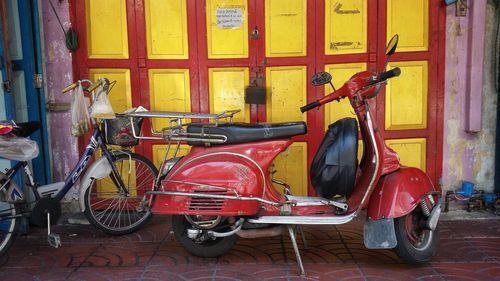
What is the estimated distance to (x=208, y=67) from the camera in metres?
5.26

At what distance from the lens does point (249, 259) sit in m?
4.20

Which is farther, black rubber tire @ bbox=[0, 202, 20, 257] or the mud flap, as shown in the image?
black rubber tire @ bbox=[0, 202, 20, 257]

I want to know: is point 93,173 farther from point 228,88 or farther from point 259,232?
point 259,232

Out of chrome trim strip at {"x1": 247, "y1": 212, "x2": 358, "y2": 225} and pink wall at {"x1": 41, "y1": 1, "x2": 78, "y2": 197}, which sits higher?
pink wall at {"x1": 41, "y1": 1, "x2": 78, "y2": 197}

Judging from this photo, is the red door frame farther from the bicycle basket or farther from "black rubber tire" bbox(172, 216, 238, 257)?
the bicycle basket

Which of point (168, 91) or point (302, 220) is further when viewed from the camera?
point (168, 91)

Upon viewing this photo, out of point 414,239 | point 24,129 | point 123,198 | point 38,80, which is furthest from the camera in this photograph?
point 38,80

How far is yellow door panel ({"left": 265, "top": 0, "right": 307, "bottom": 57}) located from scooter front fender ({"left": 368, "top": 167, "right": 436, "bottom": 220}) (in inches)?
73.2

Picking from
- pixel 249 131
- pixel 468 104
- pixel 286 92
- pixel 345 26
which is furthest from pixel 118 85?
pixel 468 104

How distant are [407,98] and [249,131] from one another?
2.14m

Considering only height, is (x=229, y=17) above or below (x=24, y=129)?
above

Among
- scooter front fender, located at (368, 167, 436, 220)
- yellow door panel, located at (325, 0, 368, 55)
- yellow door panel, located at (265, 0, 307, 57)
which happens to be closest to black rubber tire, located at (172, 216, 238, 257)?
scooter front fender, located at (368, 167, 436, 220)

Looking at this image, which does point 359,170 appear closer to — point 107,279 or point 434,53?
point 434,53

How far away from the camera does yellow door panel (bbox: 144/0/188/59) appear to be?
5.20m
